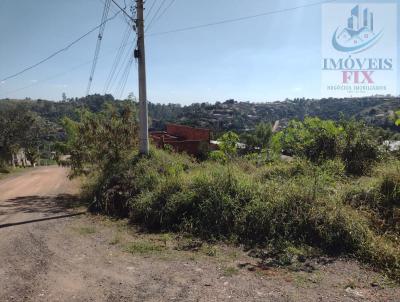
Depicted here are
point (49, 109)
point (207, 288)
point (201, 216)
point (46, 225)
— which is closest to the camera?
point (207, 288)

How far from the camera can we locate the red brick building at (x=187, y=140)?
51.6ft

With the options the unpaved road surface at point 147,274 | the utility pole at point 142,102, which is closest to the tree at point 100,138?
the utility pole at point 142,102

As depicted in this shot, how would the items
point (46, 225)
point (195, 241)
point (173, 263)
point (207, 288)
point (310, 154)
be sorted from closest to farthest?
point (207, 288), point (173, 263), point (195, 241), point (46, 225), point (310, 154)

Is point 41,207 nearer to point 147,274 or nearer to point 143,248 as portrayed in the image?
point 143,248

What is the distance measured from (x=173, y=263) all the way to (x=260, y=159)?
472 centimetres

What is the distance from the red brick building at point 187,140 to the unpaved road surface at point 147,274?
6950 mm

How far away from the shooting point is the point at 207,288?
417 cm

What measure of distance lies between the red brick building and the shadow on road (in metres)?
4.05

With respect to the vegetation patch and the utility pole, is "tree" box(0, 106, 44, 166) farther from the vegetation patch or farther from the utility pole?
the vegetation patch

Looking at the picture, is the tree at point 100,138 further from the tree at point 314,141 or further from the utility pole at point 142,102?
the tree at point 314,141

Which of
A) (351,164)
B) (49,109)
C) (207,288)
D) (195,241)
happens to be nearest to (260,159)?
(351,164)

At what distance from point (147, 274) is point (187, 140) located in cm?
1332

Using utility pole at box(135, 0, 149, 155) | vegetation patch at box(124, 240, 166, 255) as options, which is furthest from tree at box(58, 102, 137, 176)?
vegetation patch at box(124, 240, 166, 255)

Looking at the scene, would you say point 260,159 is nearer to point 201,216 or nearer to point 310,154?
point 310,154
